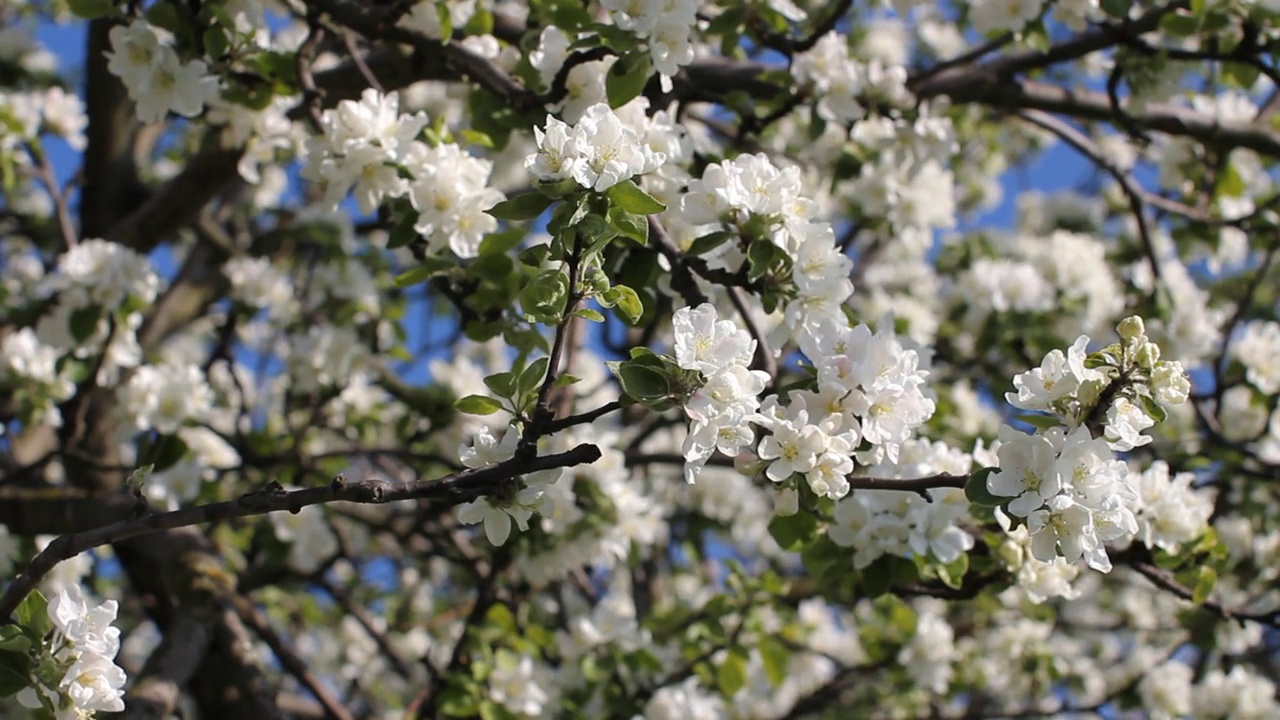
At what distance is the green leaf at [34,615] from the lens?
1714 millimetres

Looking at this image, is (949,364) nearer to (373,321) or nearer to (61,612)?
(373,321)

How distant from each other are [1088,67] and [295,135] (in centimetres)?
378

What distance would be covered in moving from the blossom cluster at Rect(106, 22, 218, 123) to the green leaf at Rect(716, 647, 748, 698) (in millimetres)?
1919

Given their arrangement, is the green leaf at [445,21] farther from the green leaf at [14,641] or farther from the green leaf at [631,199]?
the green leaf at [14,641]

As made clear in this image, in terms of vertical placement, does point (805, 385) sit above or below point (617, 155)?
below

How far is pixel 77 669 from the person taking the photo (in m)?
1.68

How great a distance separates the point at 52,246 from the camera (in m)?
4.83

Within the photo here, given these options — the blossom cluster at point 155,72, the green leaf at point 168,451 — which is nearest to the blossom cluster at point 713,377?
the blossom cluster at point 155,72

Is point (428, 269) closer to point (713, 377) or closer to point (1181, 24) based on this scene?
point (713, 377)

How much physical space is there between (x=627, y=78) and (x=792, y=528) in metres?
0.88

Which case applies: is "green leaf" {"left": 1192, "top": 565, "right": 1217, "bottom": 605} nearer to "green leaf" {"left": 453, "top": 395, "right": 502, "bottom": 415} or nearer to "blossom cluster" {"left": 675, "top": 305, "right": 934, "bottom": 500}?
"blossom cluster" {"left": 675, "top": 305, "right": 934, "bottom": 500}

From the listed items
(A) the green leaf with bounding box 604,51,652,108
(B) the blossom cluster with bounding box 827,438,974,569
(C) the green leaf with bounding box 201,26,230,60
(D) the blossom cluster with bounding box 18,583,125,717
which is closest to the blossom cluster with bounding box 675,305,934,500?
(B) the blossom cluster with bounding box 827,438,974,569

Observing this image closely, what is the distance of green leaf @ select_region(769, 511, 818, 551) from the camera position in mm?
2037

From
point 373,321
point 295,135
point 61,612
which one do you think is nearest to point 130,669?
point 373,321
